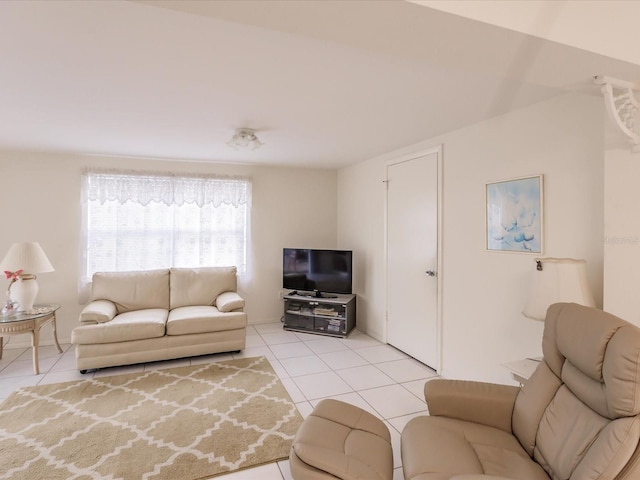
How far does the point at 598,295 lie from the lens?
6.70ft

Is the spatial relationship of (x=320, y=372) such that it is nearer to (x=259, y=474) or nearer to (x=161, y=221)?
(x=259, y=474)

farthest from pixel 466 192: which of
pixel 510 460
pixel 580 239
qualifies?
pixel 510 460

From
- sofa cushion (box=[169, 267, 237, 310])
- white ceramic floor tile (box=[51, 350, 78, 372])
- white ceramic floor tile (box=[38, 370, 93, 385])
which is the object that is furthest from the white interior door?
white ceramic floor tile (box=[51, 350, 78, 372])

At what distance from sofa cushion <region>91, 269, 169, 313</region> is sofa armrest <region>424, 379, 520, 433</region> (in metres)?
3.35

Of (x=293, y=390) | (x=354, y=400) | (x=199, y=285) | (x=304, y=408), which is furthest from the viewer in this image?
(x=199, y=285)

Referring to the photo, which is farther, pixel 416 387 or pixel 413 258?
pixel 413 258

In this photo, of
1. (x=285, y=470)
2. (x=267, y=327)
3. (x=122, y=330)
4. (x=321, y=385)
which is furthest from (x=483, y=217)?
(x=122, y=330)

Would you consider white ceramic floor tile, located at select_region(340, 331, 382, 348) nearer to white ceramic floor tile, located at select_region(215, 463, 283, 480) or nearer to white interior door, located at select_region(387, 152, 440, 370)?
white interior door, located at select_region(387, 152, 440, 370)

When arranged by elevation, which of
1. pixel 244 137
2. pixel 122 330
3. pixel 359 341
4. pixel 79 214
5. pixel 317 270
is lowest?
pixel 359 341

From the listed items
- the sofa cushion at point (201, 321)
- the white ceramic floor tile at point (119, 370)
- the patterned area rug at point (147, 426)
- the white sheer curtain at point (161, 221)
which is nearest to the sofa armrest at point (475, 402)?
the patterned area rug at point (147, 426)

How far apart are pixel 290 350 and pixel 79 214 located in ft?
9.96

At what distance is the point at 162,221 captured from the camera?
4477 mm

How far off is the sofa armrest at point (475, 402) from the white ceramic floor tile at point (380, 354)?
180 cm

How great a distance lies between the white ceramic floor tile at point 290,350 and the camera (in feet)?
12.5
